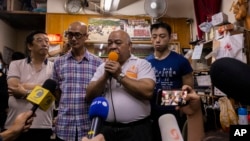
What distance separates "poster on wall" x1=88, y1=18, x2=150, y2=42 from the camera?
180 inches

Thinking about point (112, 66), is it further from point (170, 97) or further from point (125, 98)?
point (170, 97)

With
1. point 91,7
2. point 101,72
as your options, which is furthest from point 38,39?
point 91,7

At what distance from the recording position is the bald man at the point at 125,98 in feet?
5.67

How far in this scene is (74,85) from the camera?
79.7 inches

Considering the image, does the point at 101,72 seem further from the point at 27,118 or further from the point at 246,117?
the point at 246,117

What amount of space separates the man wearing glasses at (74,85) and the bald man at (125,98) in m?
0.19

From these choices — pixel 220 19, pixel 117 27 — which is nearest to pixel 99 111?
pixel 220 19

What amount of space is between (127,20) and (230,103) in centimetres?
264

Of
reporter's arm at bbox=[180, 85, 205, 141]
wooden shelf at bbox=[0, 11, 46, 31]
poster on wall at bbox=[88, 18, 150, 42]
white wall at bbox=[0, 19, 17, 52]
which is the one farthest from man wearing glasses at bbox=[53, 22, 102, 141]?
white wall at bbox=[0, 19, 17, 52]

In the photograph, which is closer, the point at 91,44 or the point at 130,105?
the point at 130,105

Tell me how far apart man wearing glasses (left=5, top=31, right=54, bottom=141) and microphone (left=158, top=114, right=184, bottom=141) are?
1.59 m

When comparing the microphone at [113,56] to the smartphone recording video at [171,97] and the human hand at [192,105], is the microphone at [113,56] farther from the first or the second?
the human hand at [192,105]

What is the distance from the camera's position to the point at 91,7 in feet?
15.6

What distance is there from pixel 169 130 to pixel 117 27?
4049mm
